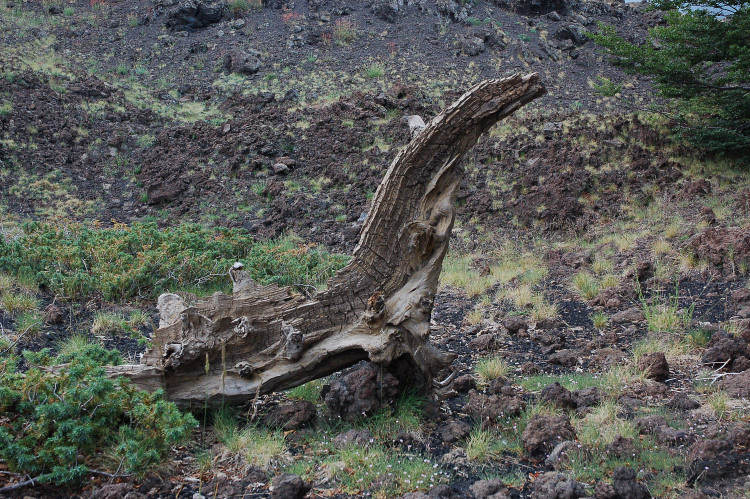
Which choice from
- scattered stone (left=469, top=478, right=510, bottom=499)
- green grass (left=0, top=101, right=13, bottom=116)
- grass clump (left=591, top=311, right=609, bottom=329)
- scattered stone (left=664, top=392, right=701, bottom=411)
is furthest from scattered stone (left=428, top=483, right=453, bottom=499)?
green grass (left=0, top=101, right=13, bottom=116)

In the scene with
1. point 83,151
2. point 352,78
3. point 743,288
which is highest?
point 352,78

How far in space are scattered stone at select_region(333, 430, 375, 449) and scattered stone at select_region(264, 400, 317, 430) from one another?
35 centimetres

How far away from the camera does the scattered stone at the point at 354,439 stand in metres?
3.05

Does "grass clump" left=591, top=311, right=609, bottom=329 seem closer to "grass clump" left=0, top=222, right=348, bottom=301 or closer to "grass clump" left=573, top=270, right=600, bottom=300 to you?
"grass clump" left=573, top=270, right=600, bottom=300

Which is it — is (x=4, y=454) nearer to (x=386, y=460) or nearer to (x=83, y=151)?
(x=386, y=460)

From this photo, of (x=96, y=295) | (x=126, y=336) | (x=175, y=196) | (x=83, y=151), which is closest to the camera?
(x=126, y=336)

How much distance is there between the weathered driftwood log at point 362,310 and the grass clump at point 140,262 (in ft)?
8.97

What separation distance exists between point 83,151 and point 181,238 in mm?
8884

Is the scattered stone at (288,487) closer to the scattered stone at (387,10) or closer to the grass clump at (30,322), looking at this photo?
the grass clump at (30,322)

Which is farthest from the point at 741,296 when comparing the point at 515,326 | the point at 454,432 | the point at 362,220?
the point at 362,220

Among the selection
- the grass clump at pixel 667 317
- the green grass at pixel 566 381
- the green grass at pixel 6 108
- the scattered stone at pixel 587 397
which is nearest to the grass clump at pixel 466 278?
the grass clump at pixel 667 317

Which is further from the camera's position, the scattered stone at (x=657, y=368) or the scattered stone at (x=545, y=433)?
the scattered stone at (x=657, y=368)

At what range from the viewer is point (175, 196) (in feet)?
42.9

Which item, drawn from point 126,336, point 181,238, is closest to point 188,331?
point 126,336
